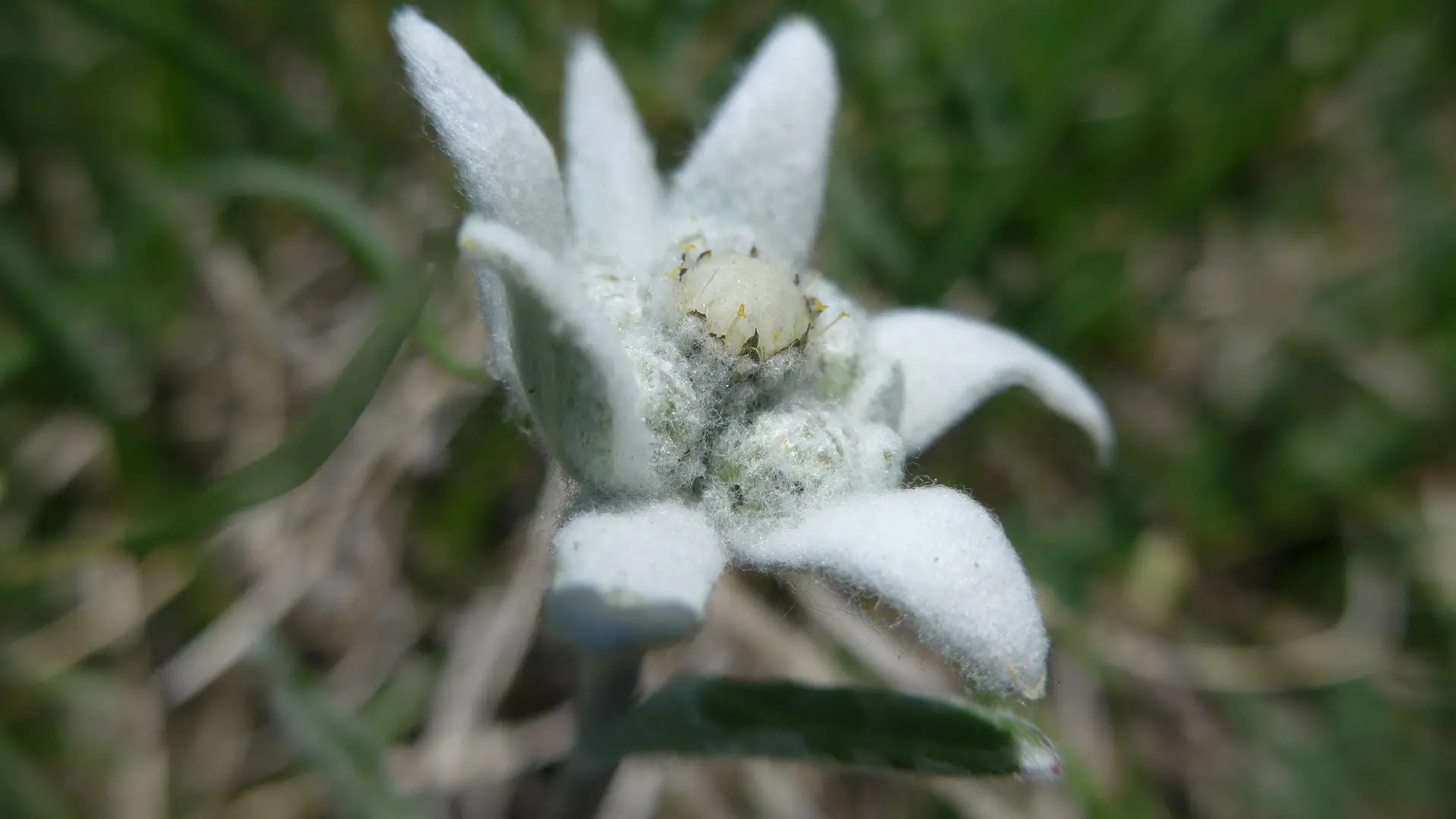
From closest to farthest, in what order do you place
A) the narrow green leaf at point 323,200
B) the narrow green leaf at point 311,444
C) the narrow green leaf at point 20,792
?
the narrow green leaf at point 311,444 < the narrow green leaf at point 20,792 < the narrow green leaf at point 323,200

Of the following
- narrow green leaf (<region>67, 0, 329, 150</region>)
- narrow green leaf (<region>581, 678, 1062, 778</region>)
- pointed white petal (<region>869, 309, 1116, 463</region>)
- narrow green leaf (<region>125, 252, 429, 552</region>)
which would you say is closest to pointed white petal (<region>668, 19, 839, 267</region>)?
pointed white petal (<region>869, 309, 1116, 463</region>)

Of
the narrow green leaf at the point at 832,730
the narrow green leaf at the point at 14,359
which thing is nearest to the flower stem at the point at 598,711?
the narrow green leaf at the point at 832,730

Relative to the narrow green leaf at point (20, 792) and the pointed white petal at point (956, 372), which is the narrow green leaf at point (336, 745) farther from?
the pointed white petal at point (956, 372)

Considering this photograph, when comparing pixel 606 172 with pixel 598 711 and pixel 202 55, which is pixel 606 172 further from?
pixel 202 55

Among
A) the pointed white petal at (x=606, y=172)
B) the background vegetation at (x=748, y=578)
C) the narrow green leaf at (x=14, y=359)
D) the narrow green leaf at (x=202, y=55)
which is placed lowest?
the background vegetation at (x=748, y=578)

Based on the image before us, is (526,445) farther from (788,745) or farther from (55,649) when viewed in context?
(788,745)

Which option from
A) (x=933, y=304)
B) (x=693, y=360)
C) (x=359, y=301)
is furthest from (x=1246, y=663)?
(x=359, y=301)
